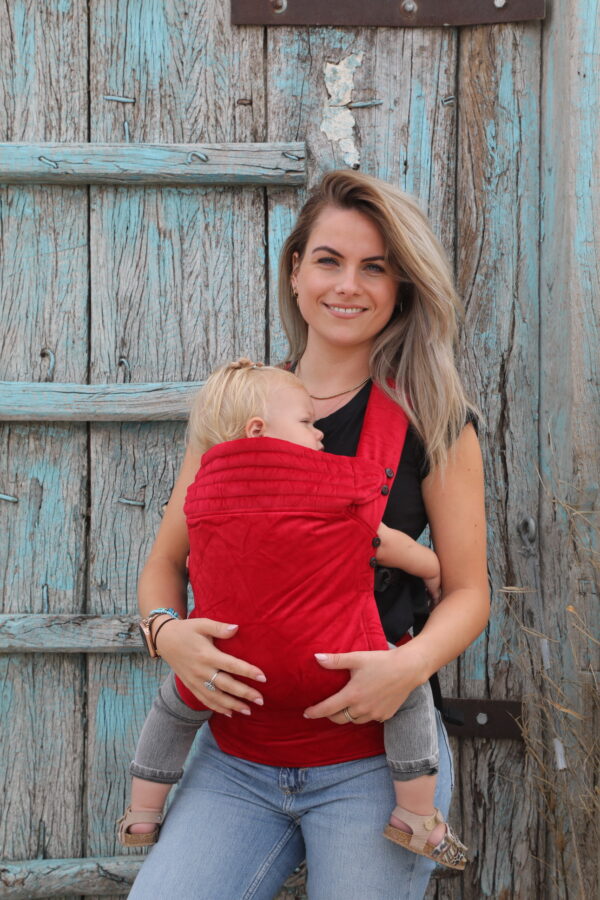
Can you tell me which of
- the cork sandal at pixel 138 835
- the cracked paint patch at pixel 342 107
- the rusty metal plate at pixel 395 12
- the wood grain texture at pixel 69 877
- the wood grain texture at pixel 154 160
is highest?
the rusty metal plate at pixel 395 12

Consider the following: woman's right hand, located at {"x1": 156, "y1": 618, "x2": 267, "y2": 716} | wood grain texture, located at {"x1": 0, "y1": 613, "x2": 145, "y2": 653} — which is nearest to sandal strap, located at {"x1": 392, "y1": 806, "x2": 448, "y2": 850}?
woman's right hand, located at {"x1": 156, "y1": 618, "x2": 267, "y2": 716}

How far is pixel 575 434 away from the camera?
7.32 feet

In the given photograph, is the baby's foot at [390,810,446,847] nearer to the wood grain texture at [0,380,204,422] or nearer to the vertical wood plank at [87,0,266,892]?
the vertical wood plank at [87,0,266,892]

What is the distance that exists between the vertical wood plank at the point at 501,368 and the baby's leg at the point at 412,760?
0.92 meters

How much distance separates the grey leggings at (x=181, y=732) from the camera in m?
1.57

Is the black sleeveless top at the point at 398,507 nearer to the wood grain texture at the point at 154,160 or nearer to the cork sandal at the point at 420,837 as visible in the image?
the cork sandal at the point at 420,837

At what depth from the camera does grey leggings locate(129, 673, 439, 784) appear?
1.57 metres

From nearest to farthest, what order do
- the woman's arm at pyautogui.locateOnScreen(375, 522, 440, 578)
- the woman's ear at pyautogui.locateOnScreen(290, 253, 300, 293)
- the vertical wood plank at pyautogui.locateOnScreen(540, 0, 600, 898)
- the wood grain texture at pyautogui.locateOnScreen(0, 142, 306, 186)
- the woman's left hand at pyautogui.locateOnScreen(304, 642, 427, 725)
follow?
the woman's left hand at pyautogui.locateOnScreen(304, 642, 427, 725), the woman's arm at pyautogui.locateOnScreen(375, 522, 440, 578), the woman's ear at pyautogui.locateOnScreen(290, 253, 300, 293), the vertical wood plank at pyautogui.locateOnScreen(540, 0, 600, 898), the wood grain texture at pyautogui.locateOnScreen(0, 142, 306, 186)

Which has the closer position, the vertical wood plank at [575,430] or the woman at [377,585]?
the woman at [377,585]

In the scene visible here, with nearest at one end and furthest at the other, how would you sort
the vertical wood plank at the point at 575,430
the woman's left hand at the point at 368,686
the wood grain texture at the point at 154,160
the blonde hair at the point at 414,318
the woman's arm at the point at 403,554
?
the woman's left hand at the point at 368,686 → the woman's arm at the point at 403,554 → the blonde hair at the point at 414,318 → the vertical wood plank at the point at 575,430 → the wood grain texture at the point at 154,160

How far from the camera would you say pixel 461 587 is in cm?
179

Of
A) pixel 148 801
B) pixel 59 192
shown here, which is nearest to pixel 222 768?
pixel 148 801

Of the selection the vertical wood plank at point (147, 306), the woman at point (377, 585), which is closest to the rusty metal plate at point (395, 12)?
the vertical wood plank at point (147, 306)

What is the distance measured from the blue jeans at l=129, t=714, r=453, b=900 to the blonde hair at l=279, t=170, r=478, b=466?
2.09 feet
